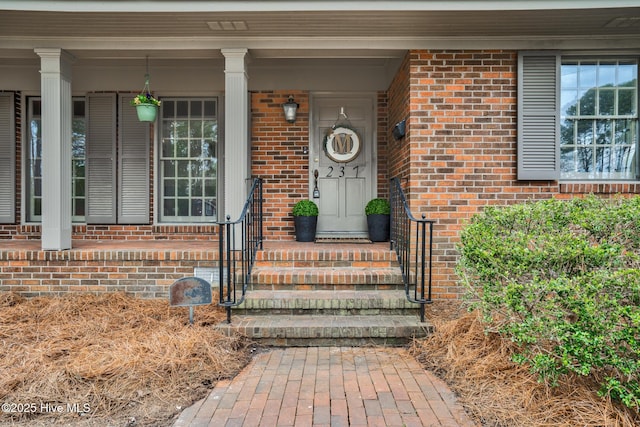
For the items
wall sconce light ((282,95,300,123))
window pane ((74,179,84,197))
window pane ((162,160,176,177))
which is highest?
wall sconce light ((282,95,300,123))

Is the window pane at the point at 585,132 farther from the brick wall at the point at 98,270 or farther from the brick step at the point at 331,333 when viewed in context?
the brick wall at the point at 98,270

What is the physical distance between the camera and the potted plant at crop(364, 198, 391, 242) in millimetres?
5570

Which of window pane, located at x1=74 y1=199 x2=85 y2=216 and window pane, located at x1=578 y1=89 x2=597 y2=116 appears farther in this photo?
window pane, located at x1=74 y1=199 x2=85 y2=216

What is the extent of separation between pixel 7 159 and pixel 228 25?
13.2ft

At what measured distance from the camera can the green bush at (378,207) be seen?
219 inches

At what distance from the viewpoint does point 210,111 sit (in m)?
6.06

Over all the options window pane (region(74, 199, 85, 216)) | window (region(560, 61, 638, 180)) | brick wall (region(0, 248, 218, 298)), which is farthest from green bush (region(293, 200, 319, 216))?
window pane (region(74, 199, 85, 216))

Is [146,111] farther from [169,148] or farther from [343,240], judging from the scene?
[343,240]

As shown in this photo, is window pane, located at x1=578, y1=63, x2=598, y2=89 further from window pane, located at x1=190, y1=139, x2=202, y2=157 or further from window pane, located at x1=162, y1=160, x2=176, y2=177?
window pane, located at x1=162, y1=160, x2=176, y2=177

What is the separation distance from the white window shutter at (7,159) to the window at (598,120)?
23.2 ft

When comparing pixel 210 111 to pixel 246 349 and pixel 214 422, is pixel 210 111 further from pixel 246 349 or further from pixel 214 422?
pixel 214 422

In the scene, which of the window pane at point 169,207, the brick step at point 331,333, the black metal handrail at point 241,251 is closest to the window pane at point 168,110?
the window pane at point 169,207

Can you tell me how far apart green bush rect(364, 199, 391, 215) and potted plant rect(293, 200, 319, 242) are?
0.70 m

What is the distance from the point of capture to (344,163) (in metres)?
6.07
